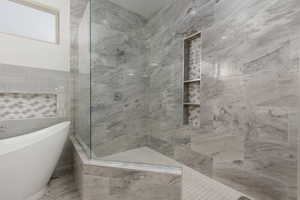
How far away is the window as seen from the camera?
166 cm

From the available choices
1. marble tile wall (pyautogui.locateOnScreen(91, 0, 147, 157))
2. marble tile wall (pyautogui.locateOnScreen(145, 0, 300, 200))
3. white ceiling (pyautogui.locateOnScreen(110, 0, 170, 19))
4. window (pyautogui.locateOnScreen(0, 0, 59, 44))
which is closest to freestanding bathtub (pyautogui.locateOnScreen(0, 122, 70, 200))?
marble tile wall (pyautogui.locateOnScreen(91, 0, 147, 157))

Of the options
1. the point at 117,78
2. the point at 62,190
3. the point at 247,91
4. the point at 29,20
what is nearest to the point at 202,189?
the point at 247,91

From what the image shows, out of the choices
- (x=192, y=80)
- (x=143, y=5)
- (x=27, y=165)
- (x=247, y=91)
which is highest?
(x=143, y=5)

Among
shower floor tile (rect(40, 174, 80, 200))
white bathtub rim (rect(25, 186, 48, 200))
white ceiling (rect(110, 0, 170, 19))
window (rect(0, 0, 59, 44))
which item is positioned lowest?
shower floor tile (rect(40, 174, 80, 200))

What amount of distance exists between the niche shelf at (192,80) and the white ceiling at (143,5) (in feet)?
2.76

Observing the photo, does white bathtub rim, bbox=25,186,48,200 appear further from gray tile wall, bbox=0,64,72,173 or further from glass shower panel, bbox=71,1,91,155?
glass shower panel, bbox=71,1,91,155

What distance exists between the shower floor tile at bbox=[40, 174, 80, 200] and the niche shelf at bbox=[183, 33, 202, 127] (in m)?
1.59

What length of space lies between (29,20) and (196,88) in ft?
7.99

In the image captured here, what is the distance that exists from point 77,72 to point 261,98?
224 cm

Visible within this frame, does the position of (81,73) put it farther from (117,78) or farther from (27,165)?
(27,165)

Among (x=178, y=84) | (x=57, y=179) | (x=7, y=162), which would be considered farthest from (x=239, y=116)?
(x=57, y=179)

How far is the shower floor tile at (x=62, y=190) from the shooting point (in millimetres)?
1399

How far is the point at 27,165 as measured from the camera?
1.13 m

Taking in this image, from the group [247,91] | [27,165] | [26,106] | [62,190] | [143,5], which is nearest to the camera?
[27,165]
